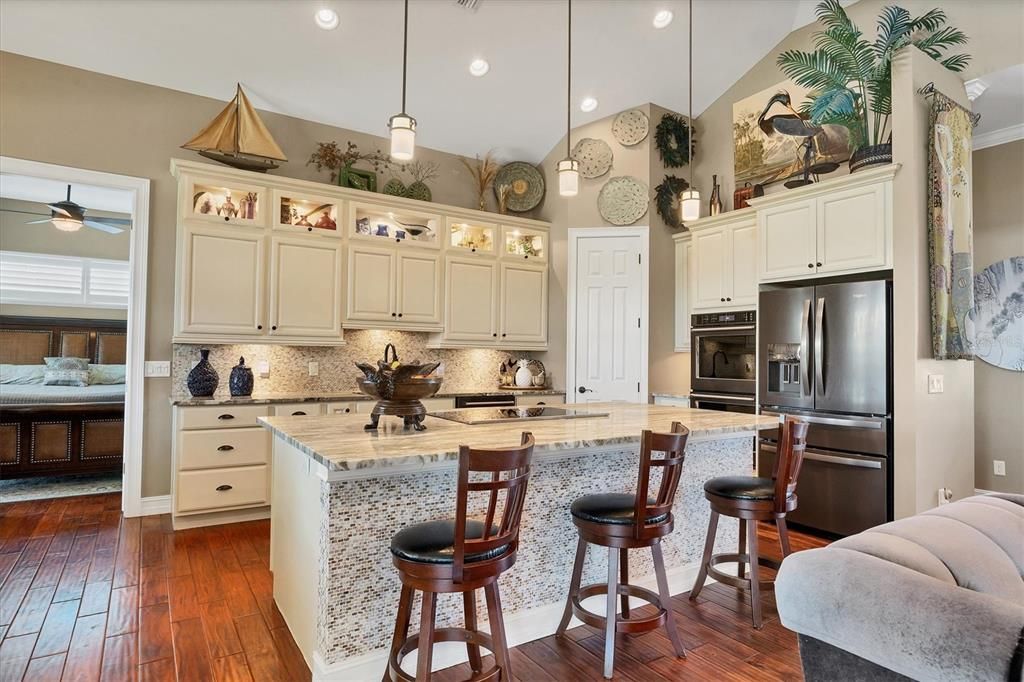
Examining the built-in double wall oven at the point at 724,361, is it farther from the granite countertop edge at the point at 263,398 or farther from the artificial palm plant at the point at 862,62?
the granite countertop edge at the point at 263,398

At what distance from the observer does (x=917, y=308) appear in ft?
11.0

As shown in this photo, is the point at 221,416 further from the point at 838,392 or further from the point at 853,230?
the point at 853,230

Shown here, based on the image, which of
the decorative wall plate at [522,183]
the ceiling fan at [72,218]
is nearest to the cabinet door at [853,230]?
the decorative wall plate at [522,183]

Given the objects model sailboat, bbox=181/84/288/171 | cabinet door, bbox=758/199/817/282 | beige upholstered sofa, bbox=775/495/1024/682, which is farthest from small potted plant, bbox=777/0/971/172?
model sailboat, bbox=181/84/288/171

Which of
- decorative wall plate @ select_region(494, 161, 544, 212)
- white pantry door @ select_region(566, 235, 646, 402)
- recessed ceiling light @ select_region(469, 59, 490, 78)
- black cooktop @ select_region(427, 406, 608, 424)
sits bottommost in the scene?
black cooktop @ select_region(427, 406, 608, 424)

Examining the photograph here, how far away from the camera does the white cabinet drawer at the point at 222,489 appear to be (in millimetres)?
3850

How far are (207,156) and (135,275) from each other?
1080 mm

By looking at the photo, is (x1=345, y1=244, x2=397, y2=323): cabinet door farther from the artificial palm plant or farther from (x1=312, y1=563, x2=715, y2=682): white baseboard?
the artificial palm plant

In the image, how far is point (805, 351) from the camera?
3.86 meters

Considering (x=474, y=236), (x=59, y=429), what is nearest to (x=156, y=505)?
(x=59, y=429)

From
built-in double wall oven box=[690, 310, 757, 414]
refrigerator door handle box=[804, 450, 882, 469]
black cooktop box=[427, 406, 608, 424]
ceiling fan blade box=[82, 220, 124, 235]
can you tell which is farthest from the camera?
ceiling fan blade box=[82, 220, 124, 235]

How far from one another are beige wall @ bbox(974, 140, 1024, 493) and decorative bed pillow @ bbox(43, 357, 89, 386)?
865 centimetres

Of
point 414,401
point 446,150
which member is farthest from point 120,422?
point 414,401

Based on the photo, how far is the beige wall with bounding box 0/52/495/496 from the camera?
12.8 feet
